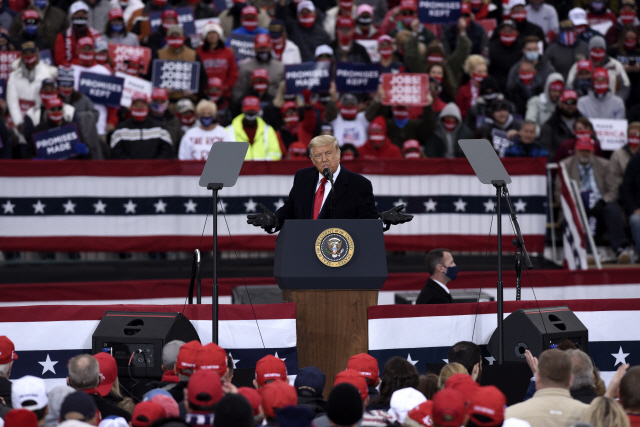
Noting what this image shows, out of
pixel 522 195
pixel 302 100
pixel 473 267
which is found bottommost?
pixel 473 267

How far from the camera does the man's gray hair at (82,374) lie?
5734 millimetres

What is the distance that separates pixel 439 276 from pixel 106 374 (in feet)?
13.5

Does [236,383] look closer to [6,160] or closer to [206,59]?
[6,160]

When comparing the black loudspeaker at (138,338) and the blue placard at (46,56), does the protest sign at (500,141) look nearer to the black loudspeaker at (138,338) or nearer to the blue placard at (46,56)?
the blue placard at (46,56)

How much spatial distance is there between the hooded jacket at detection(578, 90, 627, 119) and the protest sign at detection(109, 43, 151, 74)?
681 centimetres

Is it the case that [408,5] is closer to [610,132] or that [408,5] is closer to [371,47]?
[371,47]

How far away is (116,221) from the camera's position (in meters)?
12.5

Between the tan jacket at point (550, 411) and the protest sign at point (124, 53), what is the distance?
10657 mm

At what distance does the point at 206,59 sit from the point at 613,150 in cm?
635

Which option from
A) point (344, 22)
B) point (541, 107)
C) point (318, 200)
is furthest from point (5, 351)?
point (541, 107)

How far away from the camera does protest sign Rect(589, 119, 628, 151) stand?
559 inches

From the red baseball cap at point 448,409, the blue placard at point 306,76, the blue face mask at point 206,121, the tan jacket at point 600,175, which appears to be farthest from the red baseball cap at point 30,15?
the red baseball cap at point 448,409

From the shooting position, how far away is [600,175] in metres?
13.3

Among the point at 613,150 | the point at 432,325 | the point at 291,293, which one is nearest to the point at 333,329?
the point at 291,293
